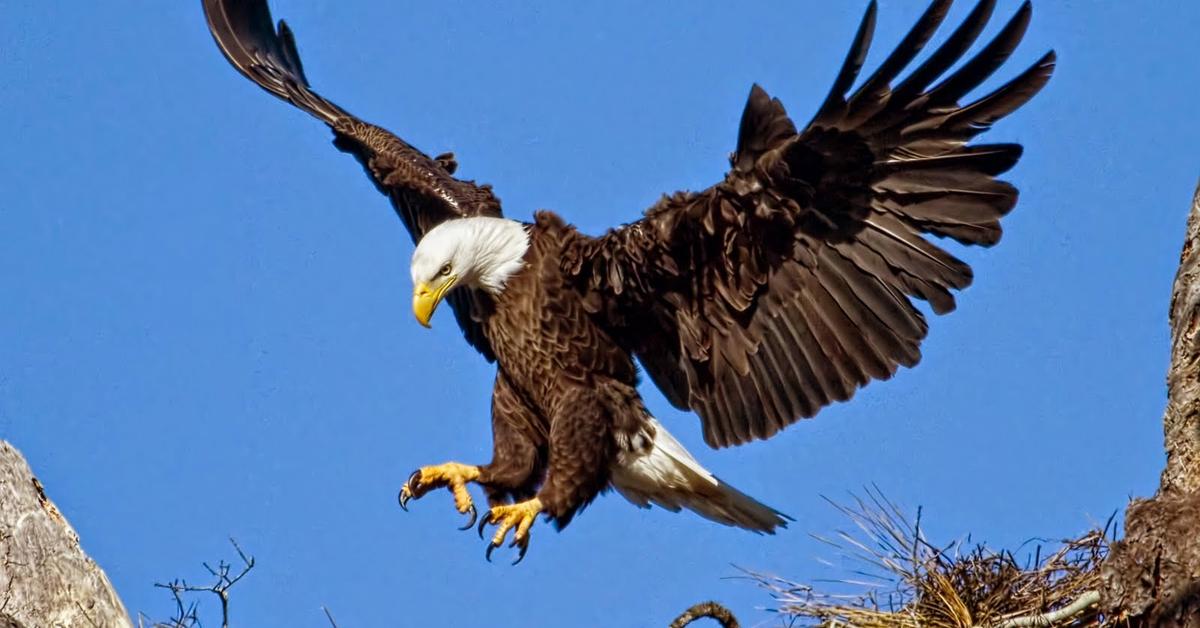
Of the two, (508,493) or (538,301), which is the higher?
(538,301)

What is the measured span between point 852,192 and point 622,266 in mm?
845

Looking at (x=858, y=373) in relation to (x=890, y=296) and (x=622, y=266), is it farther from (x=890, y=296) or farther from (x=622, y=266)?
(x=622, y=266)

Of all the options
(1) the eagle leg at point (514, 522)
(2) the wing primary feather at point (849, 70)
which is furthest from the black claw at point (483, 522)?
(2) the wing primary feather at point (849, 70)

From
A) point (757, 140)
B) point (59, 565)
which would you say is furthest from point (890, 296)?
point (59, 565)

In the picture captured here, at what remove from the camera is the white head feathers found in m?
5.96

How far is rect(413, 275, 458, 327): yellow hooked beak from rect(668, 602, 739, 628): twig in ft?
6.12

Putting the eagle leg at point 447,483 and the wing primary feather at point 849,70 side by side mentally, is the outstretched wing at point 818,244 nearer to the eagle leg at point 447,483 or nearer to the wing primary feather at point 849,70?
the wing primary feather at point 849,70

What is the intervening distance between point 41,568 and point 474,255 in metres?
1.89

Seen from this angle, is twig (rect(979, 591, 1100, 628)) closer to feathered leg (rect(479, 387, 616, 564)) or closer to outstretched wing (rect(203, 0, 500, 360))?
feathered leg (rect(479, 387, 616, 564))

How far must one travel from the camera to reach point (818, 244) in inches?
217

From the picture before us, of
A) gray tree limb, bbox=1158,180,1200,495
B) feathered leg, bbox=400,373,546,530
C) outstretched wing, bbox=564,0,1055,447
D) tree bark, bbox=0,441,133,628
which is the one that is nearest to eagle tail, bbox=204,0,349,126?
feathered leg, bbox=400,373,546,530

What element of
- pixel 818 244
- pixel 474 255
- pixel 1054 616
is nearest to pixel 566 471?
pixel 474 255

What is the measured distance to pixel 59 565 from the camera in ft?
15.7

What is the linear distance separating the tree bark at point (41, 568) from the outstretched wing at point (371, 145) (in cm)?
181
